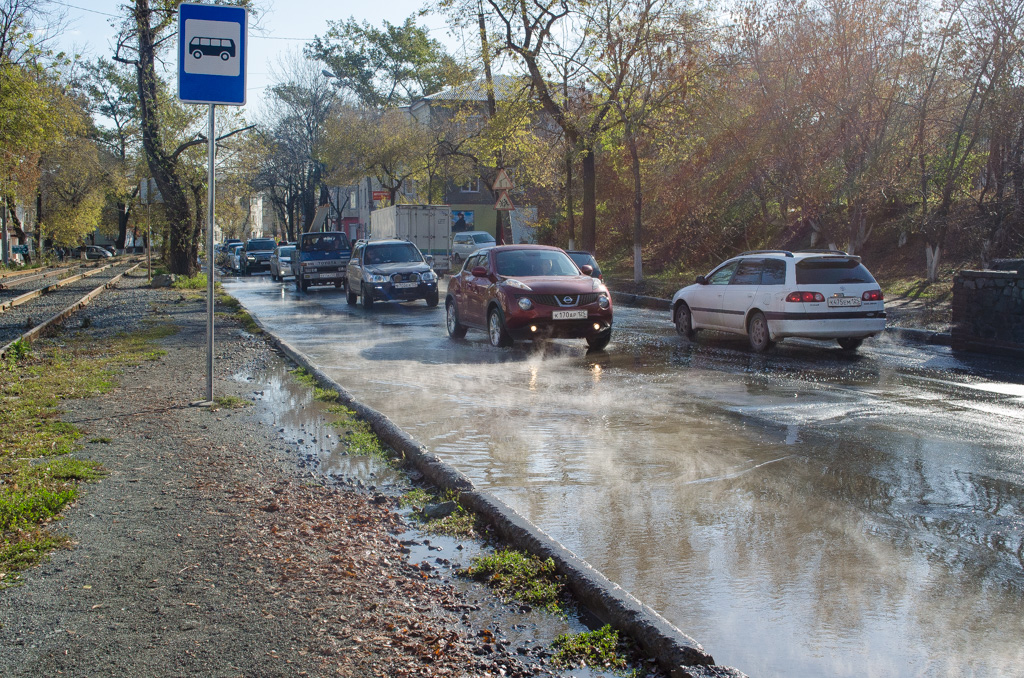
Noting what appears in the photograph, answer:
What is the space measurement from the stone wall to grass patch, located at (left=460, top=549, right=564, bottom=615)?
1135 centimetres

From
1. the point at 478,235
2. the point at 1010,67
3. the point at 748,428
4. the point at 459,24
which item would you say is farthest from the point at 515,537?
the point at 478,235

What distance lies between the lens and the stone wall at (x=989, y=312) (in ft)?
44.1

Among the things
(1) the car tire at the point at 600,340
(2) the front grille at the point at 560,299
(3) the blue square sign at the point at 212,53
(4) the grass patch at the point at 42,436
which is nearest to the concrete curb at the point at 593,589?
(4) the grass patch at the point at 42,436

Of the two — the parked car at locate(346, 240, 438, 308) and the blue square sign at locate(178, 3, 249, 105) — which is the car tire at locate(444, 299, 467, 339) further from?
the blue square sign at locate(178, 3, 249, 105)

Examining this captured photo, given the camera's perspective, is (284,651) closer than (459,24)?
Yes

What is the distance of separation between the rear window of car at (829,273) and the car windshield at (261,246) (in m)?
38.3

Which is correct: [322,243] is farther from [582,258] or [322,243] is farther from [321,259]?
[582,258]

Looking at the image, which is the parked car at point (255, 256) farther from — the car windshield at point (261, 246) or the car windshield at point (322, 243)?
the car windshield at point (322, 243)

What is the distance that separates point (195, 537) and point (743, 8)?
73.3 ft

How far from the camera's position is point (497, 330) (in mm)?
14297

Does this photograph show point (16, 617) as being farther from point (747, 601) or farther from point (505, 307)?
point (505, 307)

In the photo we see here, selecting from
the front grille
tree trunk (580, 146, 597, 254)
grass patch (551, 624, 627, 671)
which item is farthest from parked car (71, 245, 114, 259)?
grass patch (551, 624, 627, 671)

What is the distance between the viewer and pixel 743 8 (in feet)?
76.8

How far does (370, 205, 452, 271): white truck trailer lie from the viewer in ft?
128
